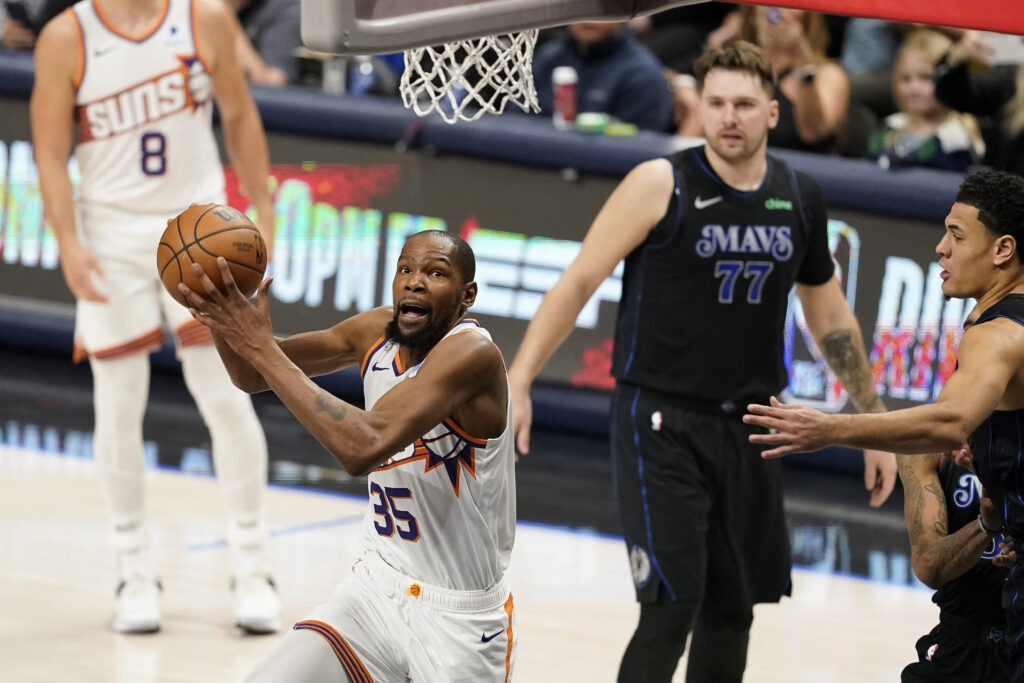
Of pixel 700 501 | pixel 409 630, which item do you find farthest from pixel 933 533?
pixel 409 630

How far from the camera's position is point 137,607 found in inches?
244

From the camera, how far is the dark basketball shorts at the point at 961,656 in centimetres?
418

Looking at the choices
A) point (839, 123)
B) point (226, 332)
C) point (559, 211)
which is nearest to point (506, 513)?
point (226, 332)

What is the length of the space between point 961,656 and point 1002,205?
125 cm

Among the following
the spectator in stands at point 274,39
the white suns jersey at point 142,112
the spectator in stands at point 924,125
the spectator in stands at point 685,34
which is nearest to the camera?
the white suns jersey at point 142,112

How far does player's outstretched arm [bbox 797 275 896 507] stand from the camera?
5.28 m

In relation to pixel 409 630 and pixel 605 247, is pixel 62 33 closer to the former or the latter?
pixel 605 247

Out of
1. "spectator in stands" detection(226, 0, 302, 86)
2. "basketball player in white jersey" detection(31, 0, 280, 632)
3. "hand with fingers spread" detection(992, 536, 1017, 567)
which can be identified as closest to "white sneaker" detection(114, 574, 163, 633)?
"basketball player in white jersey" detection(31, 0, 280, 632)

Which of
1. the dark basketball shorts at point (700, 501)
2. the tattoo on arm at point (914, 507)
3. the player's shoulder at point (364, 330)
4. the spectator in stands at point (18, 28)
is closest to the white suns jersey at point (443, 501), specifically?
the player's shoulder at point (364, 330)

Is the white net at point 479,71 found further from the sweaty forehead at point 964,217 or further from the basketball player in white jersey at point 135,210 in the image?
the basketball player in white jersey at point 135,210

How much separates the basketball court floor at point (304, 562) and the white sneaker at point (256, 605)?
6 cm

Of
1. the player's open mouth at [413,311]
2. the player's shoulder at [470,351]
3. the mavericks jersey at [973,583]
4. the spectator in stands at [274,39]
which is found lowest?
the mavericks jersey at [973,583]

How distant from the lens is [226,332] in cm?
365

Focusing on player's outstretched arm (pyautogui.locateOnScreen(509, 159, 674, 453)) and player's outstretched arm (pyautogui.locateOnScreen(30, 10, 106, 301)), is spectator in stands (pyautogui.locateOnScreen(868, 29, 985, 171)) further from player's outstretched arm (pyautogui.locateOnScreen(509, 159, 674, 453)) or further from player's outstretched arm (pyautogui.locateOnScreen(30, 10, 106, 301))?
player's outstretched arm (pyautogui.locateOnScreen(30, 10, 106, 301))
